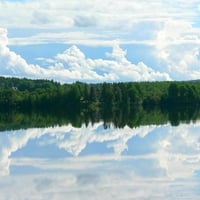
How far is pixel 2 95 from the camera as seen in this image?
445 feet

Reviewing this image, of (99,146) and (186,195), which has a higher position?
(186,195)

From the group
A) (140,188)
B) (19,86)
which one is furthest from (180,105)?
(140,188)

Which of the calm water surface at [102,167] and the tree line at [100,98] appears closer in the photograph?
the calm water surface at [102,167]

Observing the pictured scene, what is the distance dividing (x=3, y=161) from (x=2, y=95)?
100370 millimetres

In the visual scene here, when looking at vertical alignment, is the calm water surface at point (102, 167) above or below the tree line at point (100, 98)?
above

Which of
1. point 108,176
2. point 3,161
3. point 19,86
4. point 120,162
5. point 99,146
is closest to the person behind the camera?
point 108,176

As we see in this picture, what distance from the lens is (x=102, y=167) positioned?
31.6 meters

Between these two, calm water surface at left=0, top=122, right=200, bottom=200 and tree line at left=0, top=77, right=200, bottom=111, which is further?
tree line at left=0, top=77, right=200, bottom=111

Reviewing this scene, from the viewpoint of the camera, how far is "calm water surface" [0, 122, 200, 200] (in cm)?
2417

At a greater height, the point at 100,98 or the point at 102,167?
the point at 102,167

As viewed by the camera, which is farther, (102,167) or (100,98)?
(100,98)

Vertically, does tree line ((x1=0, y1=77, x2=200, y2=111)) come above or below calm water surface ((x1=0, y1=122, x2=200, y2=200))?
below

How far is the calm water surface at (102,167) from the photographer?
79.3 ft

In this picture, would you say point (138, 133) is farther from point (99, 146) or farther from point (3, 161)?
point (3, 161)
